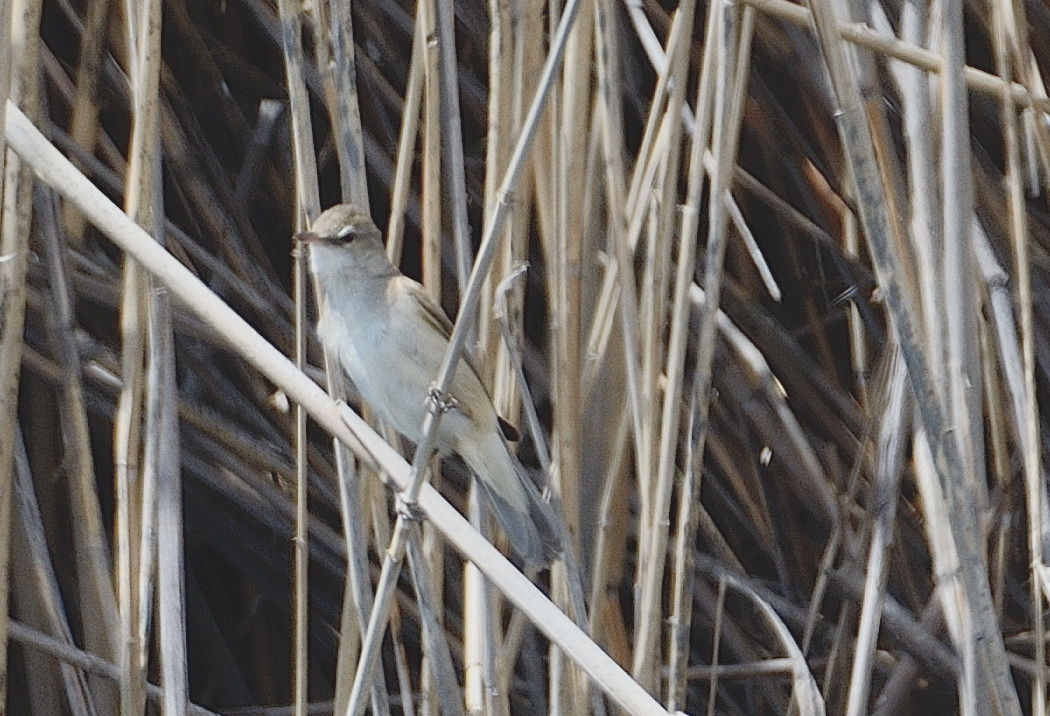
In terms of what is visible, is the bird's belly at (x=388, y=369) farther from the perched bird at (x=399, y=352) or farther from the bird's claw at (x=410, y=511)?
the bird's claw at (x=410, y=511)

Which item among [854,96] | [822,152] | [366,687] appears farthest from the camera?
[822,152]

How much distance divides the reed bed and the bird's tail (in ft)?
0.15

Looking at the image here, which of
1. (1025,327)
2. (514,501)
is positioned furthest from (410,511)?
(1025,327)

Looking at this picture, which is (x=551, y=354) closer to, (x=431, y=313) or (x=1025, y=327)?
(x=431, y=313)

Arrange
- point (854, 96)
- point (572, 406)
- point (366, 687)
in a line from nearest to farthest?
point (854, 96) < point (366, 687) < point (572, 406)

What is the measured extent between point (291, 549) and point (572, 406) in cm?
89

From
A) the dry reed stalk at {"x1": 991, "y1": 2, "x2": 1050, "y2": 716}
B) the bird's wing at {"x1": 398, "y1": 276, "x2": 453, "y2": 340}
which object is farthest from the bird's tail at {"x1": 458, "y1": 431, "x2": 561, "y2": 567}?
the dry reed stalk at {"x1": 991, "y1": 2, "x2": 1050, "y2": 716}

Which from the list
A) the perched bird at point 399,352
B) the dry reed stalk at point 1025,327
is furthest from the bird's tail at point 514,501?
the dry reed stalk at point 1025,327

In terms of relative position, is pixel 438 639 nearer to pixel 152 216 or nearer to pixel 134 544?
Result: pixel 134 544

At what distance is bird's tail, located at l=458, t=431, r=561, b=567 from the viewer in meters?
1.89

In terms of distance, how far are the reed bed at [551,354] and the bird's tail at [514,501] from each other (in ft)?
0.15

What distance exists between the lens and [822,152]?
2520 mm

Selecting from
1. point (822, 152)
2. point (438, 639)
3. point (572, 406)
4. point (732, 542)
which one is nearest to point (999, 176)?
point (822, 152)

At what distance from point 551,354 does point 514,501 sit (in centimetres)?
22
